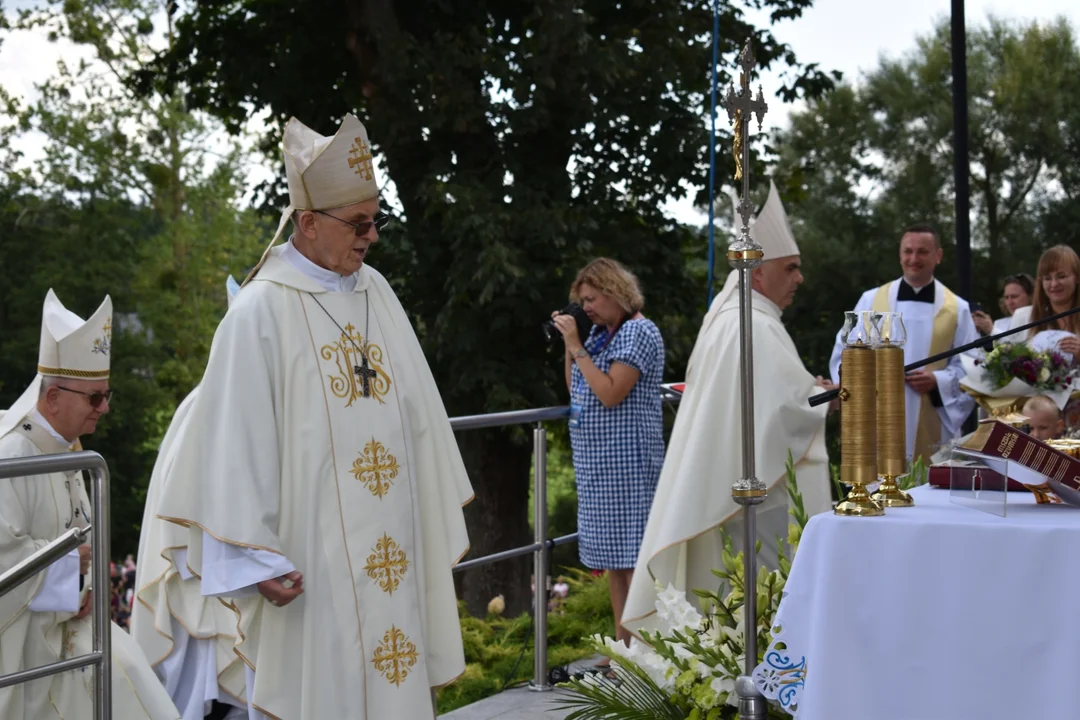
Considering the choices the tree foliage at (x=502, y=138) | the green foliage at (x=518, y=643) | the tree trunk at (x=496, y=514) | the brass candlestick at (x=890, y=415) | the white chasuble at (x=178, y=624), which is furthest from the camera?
the tree trunk at (x=496, y=514)

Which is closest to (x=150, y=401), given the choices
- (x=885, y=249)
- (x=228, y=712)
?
(x=885, y=249)

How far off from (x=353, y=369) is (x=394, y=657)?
0.81m

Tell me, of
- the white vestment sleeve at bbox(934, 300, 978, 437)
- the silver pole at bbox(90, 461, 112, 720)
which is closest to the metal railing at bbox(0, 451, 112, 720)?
the silver pole at bbox(90, 461, 112, 720)

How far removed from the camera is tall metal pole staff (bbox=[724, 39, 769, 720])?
3.17 meters

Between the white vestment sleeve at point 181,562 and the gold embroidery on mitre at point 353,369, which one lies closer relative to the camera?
the gold embroidery on mitre at point 353,369

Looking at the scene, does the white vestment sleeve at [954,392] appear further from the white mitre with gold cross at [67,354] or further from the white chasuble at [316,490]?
the white mitre with gold cross at [67,354]

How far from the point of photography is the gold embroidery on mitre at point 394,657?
375 cm

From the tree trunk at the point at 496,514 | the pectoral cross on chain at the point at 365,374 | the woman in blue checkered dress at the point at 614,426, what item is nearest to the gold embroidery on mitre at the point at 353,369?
the pectoral cross on chain at the point at 365,374

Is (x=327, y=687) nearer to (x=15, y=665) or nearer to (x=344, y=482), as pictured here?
(x=344, y=482)

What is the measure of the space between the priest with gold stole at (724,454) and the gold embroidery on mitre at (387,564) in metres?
1.37

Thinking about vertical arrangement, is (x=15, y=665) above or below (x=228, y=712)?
above

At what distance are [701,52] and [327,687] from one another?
29.8ft

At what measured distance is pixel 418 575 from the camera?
392cm

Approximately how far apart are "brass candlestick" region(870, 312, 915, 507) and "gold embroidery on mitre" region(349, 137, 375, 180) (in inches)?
60.8
